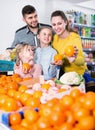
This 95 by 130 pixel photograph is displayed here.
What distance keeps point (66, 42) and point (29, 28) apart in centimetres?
85

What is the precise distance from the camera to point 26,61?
249cm

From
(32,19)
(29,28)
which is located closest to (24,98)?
(32,19)

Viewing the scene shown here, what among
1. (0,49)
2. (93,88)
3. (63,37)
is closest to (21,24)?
(0,49)

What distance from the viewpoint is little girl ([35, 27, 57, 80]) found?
238cm

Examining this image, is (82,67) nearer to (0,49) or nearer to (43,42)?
(43,42)

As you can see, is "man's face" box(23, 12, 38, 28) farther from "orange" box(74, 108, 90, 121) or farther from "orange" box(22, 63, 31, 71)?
"orange" box(74, 108, 90, 121)

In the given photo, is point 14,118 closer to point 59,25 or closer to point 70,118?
point 70,118

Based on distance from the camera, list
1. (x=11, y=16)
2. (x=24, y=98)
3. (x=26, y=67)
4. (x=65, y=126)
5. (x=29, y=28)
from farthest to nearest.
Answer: (x=11, y=16) → (x=29, y=28) → (x=26, y=67) → (x=24, y=98) → (x=65, y=126)

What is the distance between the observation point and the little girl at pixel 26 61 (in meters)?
2.40

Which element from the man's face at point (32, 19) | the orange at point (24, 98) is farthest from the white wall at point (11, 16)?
the orange at point (24, 98)

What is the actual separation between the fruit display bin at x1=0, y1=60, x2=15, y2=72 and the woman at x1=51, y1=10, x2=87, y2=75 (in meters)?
0.63

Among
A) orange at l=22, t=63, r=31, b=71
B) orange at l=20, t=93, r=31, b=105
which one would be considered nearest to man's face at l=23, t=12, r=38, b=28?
orange at l=22, t=63, r=31, b=71

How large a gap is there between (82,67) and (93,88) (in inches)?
17.2

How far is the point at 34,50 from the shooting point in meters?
2.68
